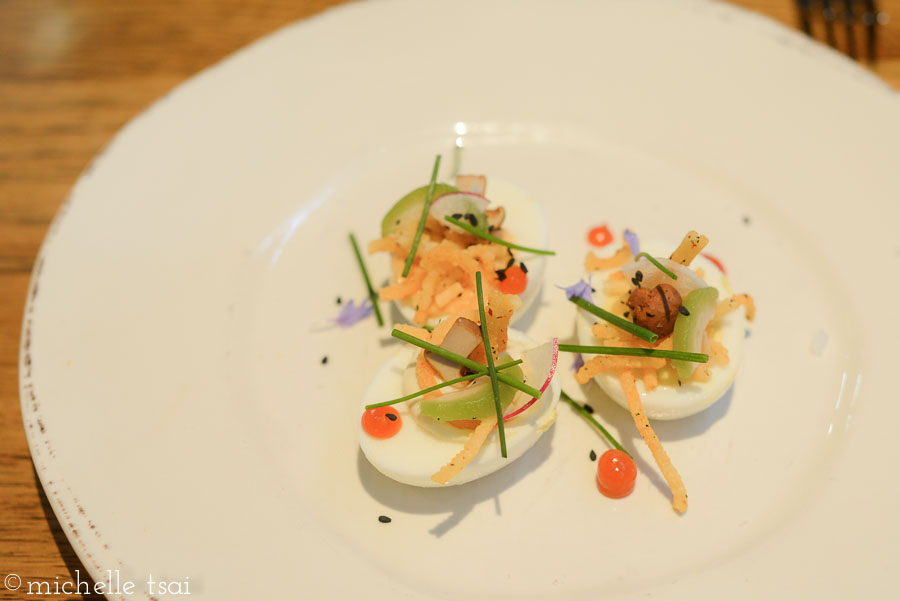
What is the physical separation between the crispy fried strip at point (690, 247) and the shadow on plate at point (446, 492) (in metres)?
0.96

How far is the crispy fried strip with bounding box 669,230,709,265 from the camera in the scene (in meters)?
2.49

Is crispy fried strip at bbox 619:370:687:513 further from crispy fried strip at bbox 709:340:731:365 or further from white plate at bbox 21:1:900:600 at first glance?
crispy fried strip at bbox 709:340:731:365

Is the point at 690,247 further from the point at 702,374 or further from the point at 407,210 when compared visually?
the point at 407,210

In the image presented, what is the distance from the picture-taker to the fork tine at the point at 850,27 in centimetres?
384

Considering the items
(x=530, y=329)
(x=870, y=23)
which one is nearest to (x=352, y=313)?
(x=530, y=329)

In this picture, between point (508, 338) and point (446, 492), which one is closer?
point (446, 492)

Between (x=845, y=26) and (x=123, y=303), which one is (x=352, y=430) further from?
(x=845, y=26)

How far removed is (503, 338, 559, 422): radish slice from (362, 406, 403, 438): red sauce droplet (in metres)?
0.41

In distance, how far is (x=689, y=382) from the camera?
250 centimetres

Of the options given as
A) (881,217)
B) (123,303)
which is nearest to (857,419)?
(881,217)

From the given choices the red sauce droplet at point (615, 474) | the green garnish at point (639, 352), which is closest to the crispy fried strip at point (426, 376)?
the green garnish at point (639, 352)

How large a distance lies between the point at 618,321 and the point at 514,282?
1.61 feet

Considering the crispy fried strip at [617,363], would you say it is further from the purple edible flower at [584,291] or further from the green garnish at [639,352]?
the purple edible flower at [584,291]

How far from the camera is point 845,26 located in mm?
3914
